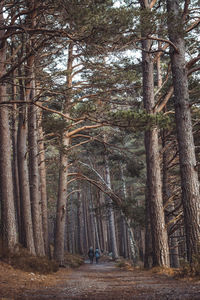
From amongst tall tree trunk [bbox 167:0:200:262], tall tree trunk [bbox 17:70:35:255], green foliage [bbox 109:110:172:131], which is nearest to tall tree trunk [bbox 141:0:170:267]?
green foliage [bbox 109:110:172:131]

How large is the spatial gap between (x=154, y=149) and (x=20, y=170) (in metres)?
5.10

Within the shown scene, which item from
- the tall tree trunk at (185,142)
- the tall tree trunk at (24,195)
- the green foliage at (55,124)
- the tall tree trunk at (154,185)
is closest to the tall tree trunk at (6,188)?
the tall tree trunk at (24,195)

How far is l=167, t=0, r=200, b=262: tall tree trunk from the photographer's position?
7.25 meters

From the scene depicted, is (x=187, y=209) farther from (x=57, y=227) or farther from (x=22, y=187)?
(x=57, y=227)

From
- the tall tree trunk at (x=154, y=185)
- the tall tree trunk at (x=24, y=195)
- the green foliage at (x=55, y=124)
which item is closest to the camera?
the tall tree trunk at (x=154, y=185)

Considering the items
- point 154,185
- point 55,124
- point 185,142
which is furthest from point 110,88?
point 185,142

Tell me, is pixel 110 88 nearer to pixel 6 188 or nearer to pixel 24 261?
pixel 6 188

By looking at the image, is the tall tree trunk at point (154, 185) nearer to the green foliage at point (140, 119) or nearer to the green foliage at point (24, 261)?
the green foliage at point (140, 119)

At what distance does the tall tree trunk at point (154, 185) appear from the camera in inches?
381

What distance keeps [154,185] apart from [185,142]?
290cm

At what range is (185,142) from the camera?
7.70 meters

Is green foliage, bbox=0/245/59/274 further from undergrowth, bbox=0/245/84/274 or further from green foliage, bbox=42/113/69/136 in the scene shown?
green foliage, bbox=42/113/69/136

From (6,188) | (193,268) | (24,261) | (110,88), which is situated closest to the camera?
(193,268)

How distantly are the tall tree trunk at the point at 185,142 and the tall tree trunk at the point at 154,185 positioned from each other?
190 centimetres
